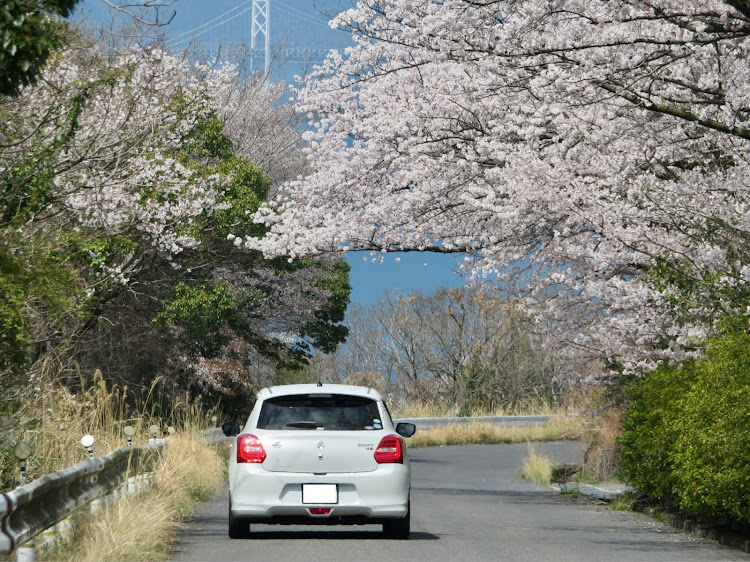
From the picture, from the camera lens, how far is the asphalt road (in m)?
10.8

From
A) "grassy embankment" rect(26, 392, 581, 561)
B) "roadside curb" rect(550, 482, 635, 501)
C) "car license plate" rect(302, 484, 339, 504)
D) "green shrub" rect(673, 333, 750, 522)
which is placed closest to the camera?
"grassy embankment" rect(26, 392, 581, 561)

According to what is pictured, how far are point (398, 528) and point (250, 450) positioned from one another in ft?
5.81

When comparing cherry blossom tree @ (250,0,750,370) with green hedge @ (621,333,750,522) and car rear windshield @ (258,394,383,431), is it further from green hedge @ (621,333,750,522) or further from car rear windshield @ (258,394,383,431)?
car rear windshield @ (258,394,383,431)

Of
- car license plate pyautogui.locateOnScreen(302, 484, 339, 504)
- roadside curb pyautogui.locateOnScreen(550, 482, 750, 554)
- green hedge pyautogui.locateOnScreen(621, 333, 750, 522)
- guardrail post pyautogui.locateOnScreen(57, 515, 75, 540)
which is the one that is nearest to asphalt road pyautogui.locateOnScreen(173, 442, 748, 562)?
roadside curb pyautogui.locateOnScreen(550, 482, 750, 554)

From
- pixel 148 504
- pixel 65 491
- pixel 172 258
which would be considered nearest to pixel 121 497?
pixel 148 504

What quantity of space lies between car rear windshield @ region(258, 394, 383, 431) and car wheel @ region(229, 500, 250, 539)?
967 millimetres

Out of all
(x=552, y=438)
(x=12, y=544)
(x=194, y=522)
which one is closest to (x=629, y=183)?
(x=194, y=522)

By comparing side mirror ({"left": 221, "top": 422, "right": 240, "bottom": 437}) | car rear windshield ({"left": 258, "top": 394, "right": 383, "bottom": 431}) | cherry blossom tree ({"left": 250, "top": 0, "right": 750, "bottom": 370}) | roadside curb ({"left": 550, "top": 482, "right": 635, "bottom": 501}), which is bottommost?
roadside curb ({"left": 550, "top": 482, "right": 635, "bottom": 501})

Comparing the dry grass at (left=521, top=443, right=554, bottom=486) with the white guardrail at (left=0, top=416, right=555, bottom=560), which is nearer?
the white guardrail at (left=0, top=416, right=555, bottom=560)

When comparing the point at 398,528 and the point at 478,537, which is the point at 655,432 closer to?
the point at 478,537

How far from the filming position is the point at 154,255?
92.9ft

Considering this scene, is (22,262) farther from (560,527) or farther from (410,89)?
(410,89)

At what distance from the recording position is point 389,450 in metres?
11.6

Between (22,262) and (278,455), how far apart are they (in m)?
3.39
